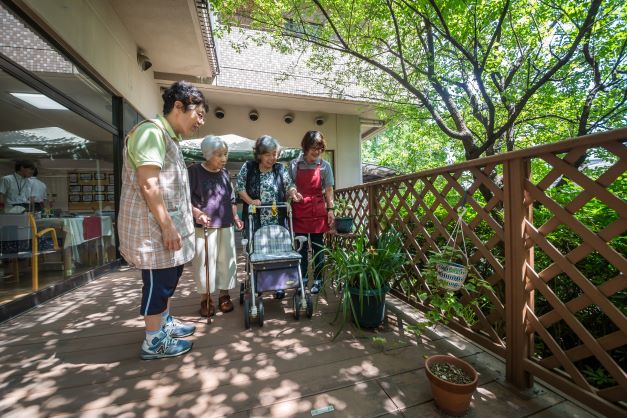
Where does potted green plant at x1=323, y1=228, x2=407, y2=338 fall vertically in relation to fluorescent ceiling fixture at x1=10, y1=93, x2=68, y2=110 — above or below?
below

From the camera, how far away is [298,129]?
7.41 metres

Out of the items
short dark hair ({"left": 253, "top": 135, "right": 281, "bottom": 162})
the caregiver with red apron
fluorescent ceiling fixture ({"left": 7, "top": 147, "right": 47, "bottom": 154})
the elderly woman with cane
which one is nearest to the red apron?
the caregiver with red apron

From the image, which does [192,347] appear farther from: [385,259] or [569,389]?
[569,389]

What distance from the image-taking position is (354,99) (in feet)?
22.5

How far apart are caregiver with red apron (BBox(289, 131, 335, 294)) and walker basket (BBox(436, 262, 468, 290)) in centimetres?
127

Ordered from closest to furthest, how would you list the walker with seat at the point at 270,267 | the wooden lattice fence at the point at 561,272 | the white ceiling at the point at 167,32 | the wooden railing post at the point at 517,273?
the wooden lattice fence at the point at 561,272
the wooden railing post at the point at 517,273
the walker with seat at the point at 270,267
the white ceiling at the point at 167,32

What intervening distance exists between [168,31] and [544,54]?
5.53 meters

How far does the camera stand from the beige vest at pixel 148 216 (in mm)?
1482

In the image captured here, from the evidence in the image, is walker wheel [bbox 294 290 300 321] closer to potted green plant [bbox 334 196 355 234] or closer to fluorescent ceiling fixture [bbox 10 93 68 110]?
potted green plant [bbox 334 196 355 234]

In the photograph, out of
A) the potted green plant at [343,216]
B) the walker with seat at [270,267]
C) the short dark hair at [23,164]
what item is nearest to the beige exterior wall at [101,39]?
the short dark hair at [23,164]

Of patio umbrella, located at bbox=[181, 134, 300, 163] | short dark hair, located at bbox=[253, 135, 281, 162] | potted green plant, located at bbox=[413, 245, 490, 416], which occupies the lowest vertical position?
potted green plant, located at bbox=[413, 245, 490, 416]

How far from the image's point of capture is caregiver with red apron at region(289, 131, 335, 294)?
2623 mm

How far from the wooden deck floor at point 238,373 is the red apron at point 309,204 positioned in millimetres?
818

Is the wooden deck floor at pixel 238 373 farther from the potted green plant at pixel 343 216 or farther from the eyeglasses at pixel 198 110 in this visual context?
the eyeglasses at pixel 198 110
